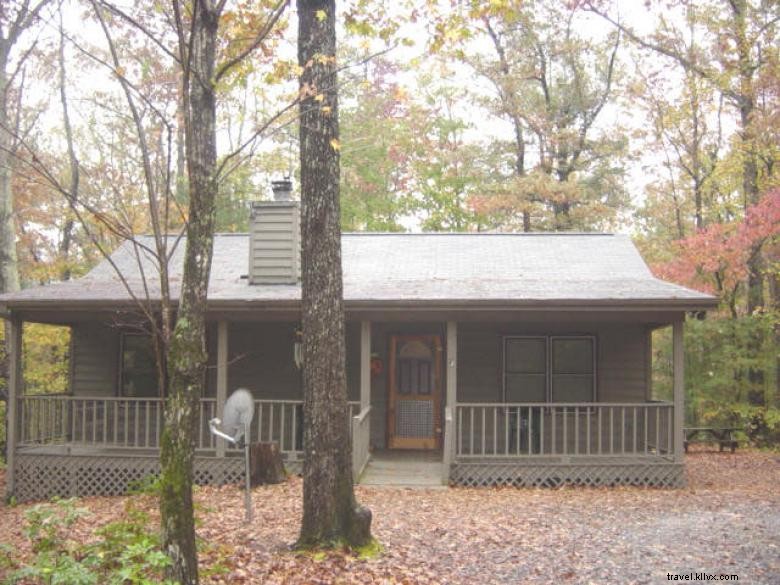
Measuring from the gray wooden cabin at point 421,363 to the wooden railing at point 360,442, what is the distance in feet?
0.19

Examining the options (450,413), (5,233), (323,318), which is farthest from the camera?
(5,233)

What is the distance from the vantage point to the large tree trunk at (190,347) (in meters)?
5.34

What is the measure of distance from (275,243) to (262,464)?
3.85 metres

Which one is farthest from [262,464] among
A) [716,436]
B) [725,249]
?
[725,249]

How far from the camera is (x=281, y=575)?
6.46 m

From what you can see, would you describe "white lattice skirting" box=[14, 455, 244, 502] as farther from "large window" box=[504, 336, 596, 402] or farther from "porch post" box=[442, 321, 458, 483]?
"large window" box=[504, 336, 596, 402]

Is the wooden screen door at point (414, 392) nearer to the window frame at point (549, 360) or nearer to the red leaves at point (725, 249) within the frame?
the window frame at point (549, 360)

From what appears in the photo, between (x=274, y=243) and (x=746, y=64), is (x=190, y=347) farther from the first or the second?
(x=746, y=64)

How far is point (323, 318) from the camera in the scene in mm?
7188

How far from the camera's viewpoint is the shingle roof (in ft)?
36.9

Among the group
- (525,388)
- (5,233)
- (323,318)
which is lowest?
(525,388)

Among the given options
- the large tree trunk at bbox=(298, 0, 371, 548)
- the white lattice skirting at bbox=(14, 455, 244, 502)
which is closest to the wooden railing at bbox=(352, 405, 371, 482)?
the white lattice skirting at bbox=(14, 455, 244, 502)

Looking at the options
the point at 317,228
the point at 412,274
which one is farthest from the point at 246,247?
the point at 317,228

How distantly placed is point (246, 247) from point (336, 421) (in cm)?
868
